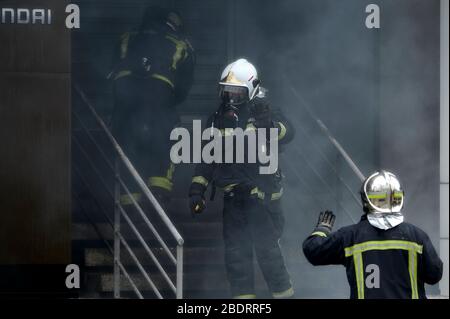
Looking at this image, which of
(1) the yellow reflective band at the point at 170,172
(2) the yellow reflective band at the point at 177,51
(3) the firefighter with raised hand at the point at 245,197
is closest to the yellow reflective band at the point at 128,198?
(1) the yellow reflective band at the point at 170,172

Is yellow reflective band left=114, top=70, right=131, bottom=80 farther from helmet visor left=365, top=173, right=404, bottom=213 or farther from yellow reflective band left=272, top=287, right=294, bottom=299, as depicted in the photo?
helmet visor left=365, top=173, right=404, bottom=213

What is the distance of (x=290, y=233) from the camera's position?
1212 cm

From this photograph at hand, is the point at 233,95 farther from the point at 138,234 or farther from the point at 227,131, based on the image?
the point at 138,234

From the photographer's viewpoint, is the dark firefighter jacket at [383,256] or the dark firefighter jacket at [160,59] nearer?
the dark firefighter jacket at [383,256]

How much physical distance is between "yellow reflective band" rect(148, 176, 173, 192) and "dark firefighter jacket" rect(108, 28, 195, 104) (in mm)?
697

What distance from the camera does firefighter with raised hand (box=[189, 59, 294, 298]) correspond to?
10.7 meters

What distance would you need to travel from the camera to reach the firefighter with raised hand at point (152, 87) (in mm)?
11383

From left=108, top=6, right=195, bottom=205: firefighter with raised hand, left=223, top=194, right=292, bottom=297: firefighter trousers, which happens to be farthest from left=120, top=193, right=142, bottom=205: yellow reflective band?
left=223, top=194, right=292, bottom=297: firefighter trousers

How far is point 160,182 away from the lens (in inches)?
447

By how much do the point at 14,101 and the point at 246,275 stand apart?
2286 millimetres

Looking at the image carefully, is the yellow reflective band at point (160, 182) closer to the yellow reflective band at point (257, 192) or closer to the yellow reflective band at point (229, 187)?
the yellow reflective band at point (229, 187)

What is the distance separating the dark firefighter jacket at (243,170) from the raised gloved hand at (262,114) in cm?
4

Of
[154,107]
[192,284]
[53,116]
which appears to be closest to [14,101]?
[53,116]
